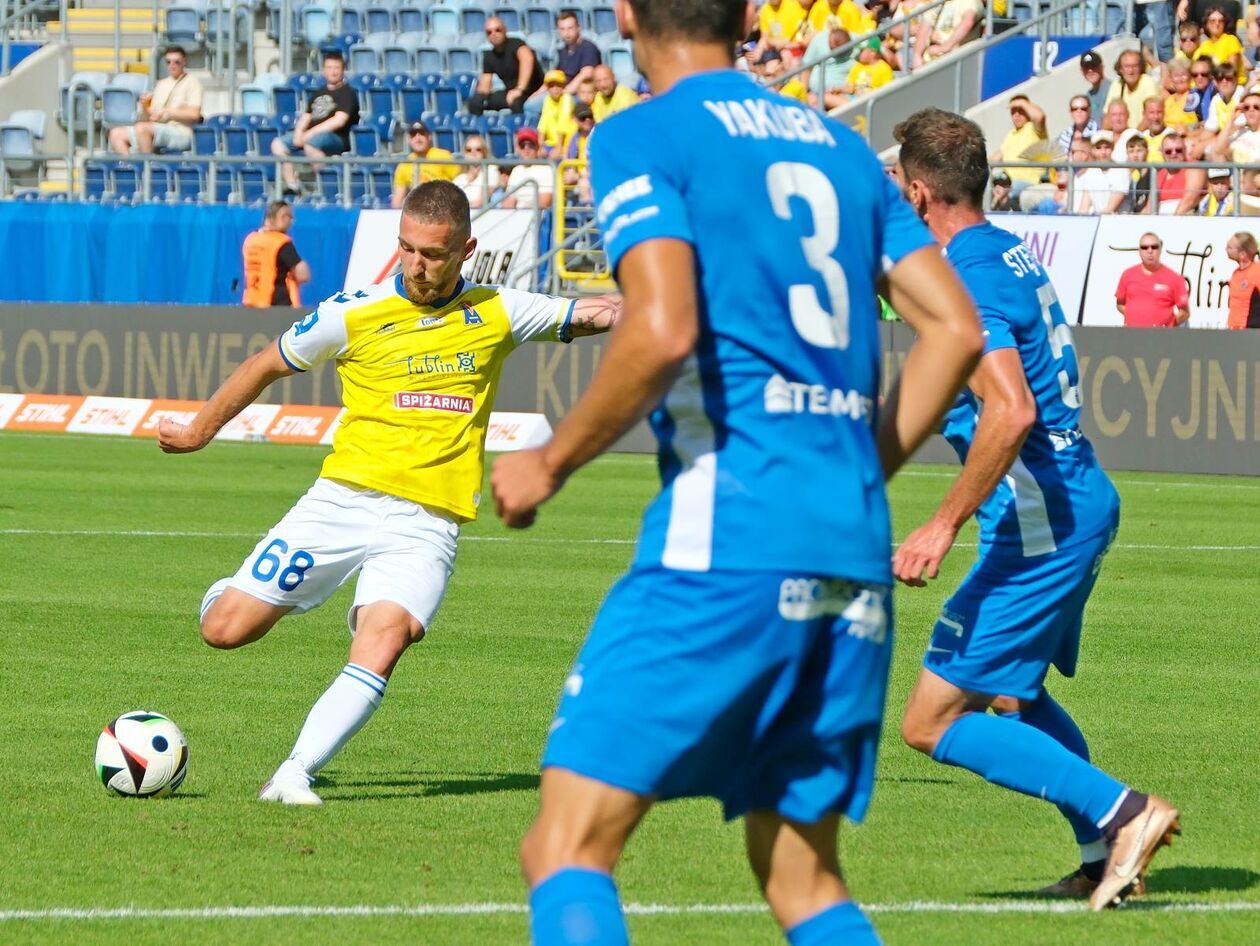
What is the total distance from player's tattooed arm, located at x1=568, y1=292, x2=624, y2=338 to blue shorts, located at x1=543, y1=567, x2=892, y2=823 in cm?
382

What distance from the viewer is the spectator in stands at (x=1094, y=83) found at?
2448cm

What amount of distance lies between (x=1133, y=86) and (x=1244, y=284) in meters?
4.40

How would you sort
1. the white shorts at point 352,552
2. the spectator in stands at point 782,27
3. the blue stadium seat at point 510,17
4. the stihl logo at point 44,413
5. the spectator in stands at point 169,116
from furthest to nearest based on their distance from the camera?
1. the blue stadium seat at point 510,17
2. the spectator in stands at point 169,116
3. the spectator in stands at point 782,27
4. the stihl logo at point 44,413
5. the white shorts at point 352,552

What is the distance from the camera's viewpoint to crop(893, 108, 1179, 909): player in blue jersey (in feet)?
18.5

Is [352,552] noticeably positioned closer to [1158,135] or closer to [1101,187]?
[1101,187]

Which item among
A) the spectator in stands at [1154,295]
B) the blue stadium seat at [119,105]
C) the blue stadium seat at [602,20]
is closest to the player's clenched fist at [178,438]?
the spectator in stands at [1154,295]

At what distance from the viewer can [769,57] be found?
27688mm

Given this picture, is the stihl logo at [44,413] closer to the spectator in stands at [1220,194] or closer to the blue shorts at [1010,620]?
the spectator in stands at [1220,194]

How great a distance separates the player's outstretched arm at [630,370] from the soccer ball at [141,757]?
3.91 meters

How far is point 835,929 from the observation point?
12.4 ft

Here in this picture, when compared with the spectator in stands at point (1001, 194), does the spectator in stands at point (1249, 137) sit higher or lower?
higher

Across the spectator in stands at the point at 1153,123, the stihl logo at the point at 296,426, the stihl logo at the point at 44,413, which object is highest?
the spectator in stands at the point at 1153,123

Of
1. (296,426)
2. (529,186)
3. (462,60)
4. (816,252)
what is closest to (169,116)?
(462,60)

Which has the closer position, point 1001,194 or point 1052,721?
point 1052,721
